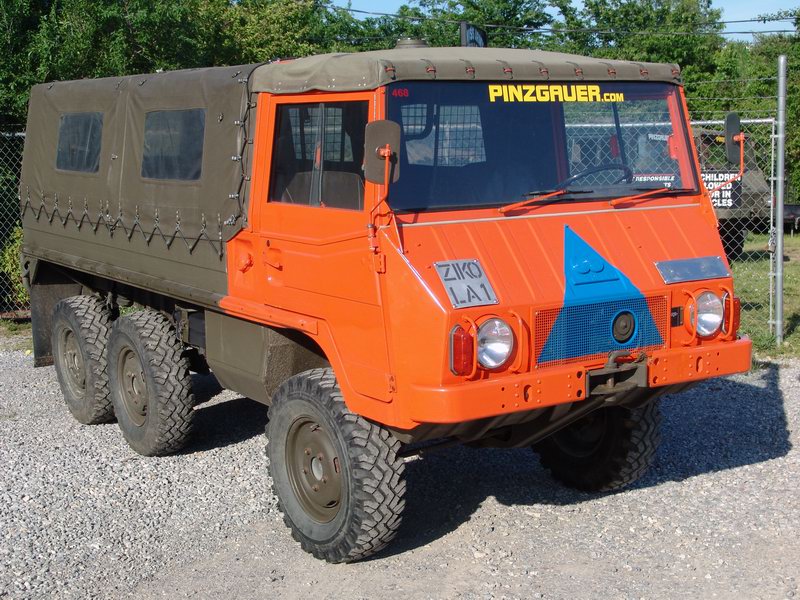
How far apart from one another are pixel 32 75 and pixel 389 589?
8640mm

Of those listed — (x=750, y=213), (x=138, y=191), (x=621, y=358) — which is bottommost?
(x=621, y=358)

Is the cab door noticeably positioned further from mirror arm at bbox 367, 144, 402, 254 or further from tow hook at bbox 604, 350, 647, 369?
tow hook at bbox 604, 350, 647, 369

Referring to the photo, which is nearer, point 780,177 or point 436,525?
point 436,525

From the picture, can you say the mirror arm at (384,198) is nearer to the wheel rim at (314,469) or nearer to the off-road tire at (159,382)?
the wheel rim at (314,469)

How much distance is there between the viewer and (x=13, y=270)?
12133 mm

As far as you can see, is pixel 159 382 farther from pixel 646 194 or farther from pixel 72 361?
pixel 646 194

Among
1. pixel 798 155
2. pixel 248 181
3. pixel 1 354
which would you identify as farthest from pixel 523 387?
pixel 798 155

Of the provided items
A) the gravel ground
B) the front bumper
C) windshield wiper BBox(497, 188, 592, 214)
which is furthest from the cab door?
the gravel ground

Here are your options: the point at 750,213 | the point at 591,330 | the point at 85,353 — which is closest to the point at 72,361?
the point at 85,353

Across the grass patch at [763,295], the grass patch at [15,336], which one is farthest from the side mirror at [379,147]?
the grass patch at [15,336]

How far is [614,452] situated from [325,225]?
7.34ft

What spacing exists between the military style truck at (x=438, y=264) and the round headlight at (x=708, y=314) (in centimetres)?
1

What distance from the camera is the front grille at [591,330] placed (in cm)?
501

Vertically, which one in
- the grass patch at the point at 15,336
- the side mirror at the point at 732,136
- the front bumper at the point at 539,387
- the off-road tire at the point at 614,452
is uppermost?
the side mirror at the point at 732,136
